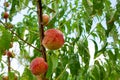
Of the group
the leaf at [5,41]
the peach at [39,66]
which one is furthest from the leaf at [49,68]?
the leaf at [5,41]

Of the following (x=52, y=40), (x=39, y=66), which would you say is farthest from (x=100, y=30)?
(x=39, y=66)

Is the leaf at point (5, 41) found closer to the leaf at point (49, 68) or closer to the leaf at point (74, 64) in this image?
the leaf at point (49, 68)

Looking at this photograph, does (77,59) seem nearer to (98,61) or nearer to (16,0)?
(98,61)

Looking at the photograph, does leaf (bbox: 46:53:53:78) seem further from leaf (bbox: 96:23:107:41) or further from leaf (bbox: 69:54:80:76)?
leaf (bbox: 96:23:107:41)

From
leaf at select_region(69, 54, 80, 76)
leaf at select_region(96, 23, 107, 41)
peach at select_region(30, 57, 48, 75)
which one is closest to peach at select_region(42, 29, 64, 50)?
peach at select_region(30, 57, 48, 75)

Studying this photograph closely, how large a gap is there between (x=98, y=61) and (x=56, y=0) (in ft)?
1.56

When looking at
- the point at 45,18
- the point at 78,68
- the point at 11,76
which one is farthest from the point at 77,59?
the point at 11,76

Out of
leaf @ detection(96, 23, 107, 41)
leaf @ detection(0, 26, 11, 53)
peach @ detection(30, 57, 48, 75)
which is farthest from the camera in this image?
leaf @ detection(96, 23, 107, 41)

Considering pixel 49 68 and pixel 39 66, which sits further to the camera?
pixel 49 68

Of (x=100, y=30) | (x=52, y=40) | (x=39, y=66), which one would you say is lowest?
(x=39, y=66)

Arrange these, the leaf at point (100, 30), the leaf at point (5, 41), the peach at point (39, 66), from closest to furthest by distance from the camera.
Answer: the peach at point (39, 66)
the leaf at point (5, 41)
the leaf at point (100, 30)

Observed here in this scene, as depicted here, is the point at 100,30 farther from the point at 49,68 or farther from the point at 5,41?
the point at 5,41

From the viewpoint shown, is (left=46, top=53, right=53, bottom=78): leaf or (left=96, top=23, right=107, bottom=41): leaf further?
(left=96, top=23, right=107, bottom=41): leaf

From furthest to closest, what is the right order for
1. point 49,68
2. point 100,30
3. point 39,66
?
point 100,30 < point 49,68 < point 39,66
